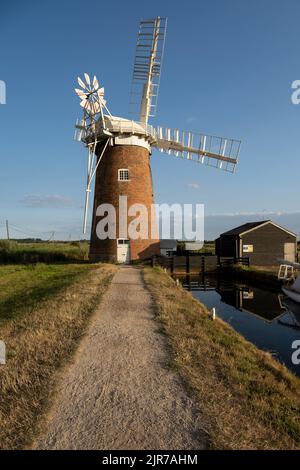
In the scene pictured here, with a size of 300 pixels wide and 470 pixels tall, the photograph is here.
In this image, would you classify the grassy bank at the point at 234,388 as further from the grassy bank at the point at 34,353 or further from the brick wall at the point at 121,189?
the brick wall at the point at 121,189

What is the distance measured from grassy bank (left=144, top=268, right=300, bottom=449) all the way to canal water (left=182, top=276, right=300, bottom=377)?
7.82 feet

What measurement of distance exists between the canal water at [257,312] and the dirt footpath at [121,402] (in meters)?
4.50

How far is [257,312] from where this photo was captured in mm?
16484

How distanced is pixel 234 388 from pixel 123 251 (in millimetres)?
21341

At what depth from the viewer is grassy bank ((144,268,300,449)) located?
4145mm

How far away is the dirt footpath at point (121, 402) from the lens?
396cm

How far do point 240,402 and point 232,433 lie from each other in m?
0.93

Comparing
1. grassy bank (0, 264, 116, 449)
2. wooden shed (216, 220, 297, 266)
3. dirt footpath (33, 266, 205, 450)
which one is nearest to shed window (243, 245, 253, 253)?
wooden shed (216, 220, 297, 266)

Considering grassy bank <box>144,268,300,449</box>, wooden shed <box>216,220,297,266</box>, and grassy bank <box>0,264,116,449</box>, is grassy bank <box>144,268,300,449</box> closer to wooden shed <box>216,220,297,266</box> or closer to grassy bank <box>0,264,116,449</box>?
grassy bank <box>0,264,116,449</box>

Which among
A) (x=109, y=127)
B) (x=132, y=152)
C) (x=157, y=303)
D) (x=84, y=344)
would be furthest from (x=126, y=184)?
(x=84, y=344)

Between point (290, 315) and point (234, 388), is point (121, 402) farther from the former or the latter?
point (290, 315)

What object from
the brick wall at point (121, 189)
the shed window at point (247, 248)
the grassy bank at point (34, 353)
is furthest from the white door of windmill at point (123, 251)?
the grassy bank at point (34, 353)

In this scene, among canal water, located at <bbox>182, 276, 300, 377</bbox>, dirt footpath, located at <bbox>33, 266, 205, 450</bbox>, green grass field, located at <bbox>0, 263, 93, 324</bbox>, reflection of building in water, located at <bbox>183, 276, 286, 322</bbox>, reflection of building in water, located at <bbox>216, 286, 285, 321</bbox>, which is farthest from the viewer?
reflection of building in water, located at <bbox>183, 276, 286, 322</bbox>

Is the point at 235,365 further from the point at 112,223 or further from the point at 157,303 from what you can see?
the point at 112,223
